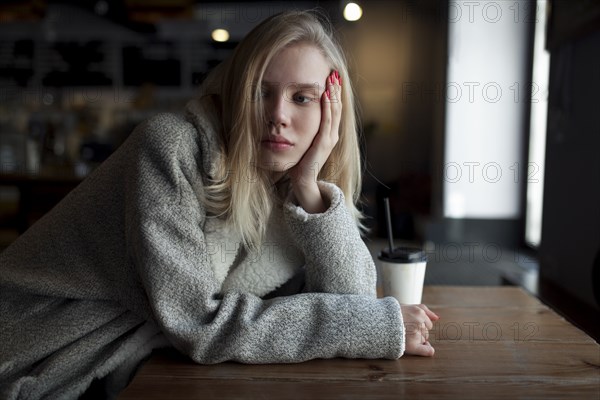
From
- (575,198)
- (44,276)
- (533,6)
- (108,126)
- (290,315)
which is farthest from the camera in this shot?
(108,126)

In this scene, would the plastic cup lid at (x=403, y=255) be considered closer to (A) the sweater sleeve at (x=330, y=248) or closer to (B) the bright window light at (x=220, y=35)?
(A) the sweater sleeve at (x=330, y=248)

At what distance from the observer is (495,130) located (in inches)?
171

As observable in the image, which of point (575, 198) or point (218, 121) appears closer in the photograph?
point (218, 121)

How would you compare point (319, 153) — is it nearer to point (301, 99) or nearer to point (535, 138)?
point (301, 99)

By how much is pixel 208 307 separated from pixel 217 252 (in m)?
0.14

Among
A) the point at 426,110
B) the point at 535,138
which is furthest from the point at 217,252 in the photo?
the point at 426,110

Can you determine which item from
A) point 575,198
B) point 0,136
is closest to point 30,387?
point 575,198

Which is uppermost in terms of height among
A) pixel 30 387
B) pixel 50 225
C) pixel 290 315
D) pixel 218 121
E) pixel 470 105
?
pixel 470 105

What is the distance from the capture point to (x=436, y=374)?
2.62 feet

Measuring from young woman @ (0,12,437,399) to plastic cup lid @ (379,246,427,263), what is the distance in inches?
3.1

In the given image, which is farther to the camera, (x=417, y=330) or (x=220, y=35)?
(x=220, y=35)

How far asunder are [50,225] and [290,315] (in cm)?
46

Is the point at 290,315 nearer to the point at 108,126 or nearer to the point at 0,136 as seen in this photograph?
the point at 0,136

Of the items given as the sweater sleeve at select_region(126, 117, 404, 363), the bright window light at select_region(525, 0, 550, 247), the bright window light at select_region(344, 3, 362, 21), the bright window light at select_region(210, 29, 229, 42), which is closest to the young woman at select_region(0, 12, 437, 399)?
the sweater sleeve at select_region(126, 117, 404, 363)
